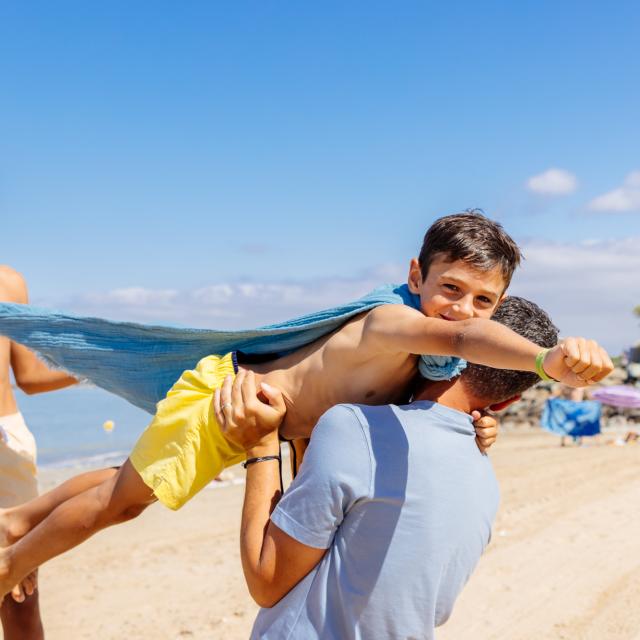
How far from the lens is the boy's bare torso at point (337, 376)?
2666mm

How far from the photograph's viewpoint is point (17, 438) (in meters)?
3.72

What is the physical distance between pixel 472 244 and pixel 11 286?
2.21 m

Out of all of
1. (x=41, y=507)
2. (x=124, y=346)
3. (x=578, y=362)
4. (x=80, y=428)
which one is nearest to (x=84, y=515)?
(x=41, y=507)

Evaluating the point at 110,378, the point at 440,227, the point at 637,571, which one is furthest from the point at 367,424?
the point at 637,571

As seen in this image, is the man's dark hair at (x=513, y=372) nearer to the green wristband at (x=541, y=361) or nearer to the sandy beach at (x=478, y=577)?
the green wristband at (x=541, y=361)

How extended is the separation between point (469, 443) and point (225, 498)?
855cm

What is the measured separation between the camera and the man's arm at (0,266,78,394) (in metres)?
3.77

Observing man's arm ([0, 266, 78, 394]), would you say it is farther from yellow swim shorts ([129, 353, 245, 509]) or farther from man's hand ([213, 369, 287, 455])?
man's hand ([213, 369, 287, 455])

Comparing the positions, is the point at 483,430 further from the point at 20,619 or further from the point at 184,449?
the point at 20,619

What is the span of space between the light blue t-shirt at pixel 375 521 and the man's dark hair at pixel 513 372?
207 mm

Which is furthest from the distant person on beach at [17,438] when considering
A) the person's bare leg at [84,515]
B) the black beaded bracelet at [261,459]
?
the black beaded bracelet at [261,459]

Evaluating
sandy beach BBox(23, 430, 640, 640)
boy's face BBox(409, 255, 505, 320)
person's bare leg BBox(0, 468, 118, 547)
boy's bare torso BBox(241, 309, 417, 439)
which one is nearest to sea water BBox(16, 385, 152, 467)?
sandy beach BBox(23, 430, 640, 640)

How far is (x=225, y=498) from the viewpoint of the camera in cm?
1057

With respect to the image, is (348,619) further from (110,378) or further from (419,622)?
(110,378)
